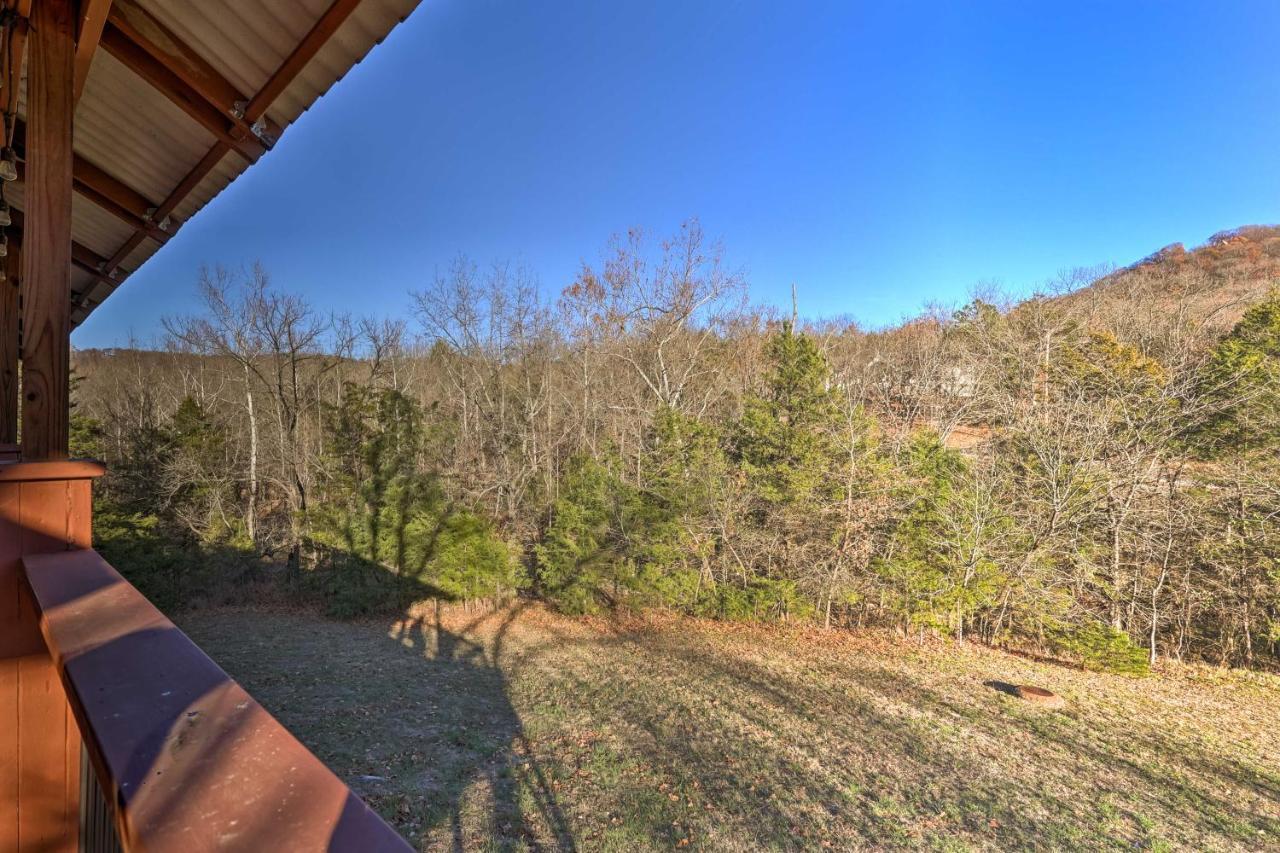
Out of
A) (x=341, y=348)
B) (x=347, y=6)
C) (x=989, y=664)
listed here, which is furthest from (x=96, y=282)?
(x=341, y=348)

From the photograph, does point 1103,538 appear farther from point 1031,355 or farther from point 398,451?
point 398,451

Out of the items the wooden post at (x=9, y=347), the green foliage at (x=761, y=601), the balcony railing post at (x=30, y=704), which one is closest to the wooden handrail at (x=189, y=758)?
the balcony railing post at (x=30, y=704)

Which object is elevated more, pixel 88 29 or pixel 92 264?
pixel 88 29

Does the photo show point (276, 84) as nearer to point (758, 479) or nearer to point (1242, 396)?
point (758, 479)

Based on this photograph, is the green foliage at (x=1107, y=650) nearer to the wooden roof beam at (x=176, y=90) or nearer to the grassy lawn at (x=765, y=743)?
the grassy lawn at (x=765, y=743)

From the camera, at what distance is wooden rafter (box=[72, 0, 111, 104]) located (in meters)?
1.89

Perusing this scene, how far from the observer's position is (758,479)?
13.0 meters

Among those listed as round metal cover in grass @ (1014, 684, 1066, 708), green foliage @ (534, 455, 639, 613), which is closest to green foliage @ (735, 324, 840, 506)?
green foliage @ (534, 455, 639, 613)

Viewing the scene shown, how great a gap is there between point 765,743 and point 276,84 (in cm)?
747

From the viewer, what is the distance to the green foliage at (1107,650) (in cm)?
1050

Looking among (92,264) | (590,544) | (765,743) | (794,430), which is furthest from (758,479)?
(92,264)

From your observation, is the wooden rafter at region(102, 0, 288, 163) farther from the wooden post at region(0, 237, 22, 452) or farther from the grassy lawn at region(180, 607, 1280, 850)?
the grassy lawn at region(180, 607, 1280, 850)

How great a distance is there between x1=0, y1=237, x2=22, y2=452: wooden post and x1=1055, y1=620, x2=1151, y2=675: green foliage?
568 inches

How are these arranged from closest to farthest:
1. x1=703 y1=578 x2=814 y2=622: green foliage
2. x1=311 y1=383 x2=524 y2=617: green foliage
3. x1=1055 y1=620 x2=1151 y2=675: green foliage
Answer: x1=1055 y1=620 x2=1151 y2=675: green foliage → x1=703 y1=578 x2=814 y2=622: green foliage → x1=311 y1=383 x2=524 y2=617: green foliage
